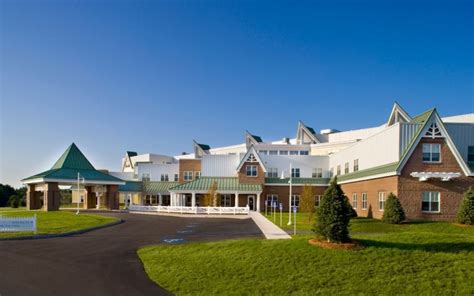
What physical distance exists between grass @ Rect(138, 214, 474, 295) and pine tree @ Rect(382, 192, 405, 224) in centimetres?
935

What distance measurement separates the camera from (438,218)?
2867 centimetres

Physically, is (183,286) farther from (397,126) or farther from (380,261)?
(397,126)

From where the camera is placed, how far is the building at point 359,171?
2883cm

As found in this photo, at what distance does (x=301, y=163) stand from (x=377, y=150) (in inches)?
858

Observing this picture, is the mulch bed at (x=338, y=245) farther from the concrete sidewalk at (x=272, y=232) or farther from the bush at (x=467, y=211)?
the bush at (x=467, y=211)

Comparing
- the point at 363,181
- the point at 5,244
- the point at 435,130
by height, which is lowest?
the point at 5,244

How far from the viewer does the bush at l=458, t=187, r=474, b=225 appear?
2641 cm

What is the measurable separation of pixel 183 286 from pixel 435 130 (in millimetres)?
24200

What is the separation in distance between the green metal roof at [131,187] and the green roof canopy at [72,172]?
607 centimetres

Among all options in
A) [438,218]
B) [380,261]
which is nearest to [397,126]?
[438,218]

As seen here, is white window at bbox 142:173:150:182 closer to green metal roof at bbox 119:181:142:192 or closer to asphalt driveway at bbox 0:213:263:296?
green metal roof at bbox 119:181:142:192

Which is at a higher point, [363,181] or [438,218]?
[363,181]

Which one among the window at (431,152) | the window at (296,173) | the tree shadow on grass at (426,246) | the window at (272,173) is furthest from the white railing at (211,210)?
the tree shadow on grass at (426,246)

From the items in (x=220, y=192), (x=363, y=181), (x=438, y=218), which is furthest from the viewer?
(x=220, y=192)
